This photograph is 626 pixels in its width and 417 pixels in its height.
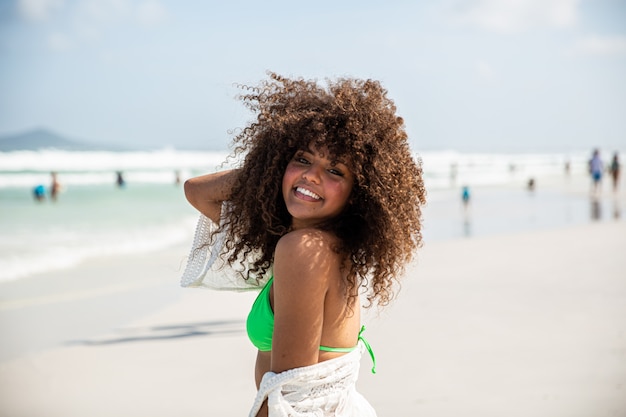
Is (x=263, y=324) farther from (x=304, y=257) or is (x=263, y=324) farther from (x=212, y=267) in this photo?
(x=212, y=267)

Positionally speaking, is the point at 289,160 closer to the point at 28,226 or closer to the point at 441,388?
the point at 441,388

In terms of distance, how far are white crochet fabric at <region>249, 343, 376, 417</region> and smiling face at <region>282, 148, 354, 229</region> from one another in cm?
51

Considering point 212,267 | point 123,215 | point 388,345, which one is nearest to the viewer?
point 212,267

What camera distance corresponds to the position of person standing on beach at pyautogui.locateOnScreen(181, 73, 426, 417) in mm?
2135

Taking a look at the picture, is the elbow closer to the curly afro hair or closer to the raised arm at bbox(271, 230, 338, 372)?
the curly afro hair

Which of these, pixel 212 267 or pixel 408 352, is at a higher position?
pixel 212 267

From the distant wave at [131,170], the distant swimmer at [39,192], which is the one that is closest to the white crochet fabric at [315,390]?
the distant swimmer at [39,192]

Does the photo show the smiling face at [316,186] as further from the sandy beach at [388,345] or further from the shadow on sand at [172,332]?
the shadow on sand at [172,332]

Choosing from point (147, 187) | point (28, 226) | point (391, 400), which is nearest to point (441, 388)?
point (391, 400)

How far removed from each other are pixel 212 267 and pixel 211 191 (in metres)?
0.33

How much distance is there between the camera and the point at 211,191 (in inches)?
113

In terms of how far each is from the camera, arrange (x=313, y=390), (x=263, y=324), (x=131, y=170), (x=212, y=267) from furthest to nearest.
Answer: (x=131, y=170) → (x=212, y=267) → (x=263, y=324) → (x=313, y=390)

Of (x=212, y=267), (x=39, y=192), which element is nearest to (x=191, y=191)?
(x=212, y=267)

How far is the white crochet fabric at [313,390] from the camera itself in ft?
7.12
